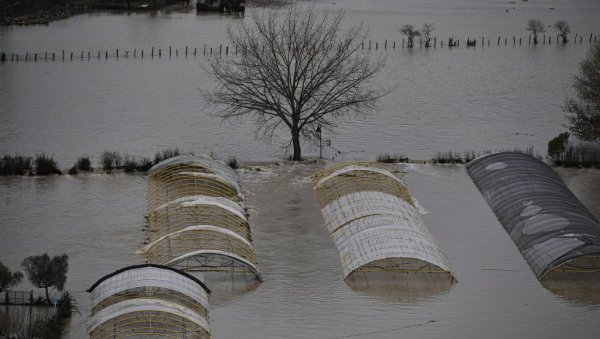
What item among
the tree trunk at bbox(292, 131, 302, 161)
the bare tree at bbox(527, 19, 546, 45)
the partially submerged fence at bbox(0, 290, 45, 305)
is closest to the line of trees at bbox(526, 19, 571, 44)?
the bare tree at bbox(527, 19, 546, 45)

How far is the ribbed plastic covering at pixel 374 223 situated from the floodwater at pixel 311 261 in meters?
0.65

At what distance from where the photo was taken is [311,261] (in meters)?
36.4

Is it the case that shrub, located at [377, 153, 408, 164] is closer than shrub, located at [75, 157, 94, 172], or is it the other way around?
shrub, located at [75, 157, 94, 172]

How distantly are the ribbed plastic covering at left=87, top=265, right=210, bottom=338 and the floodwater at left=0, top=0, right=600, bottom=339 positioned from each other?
822 mm

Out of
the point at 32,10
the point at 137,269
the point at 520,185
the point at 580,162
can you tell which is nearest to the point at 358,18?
Answer: the point at 32,10

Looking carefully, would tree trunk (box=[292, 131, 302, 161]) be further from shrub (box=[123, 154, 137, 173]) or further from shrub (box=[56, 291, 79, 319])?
shrub (box=[56, 291, 79, 319])

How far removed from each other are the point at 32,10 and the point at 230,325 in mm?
85398

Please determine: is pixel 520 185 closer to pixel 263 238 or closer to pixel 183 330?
pixel 263 238

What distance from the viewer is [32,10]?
11019 centimetres

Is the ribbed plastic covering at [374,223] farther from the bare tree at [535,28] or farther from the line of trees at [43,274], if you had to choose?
the bare tree at [535,28]

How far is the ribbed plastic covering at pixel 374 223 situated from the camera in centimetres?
3509

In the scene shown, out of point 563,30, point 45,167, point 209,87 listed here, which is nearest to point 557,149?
point 45,167

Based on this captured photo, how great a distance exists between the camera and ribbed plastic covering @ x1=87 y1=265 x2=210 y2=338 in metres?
29.5

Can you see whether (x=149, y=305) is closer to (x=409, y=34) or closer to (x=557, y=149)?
(x=557, y=149)
